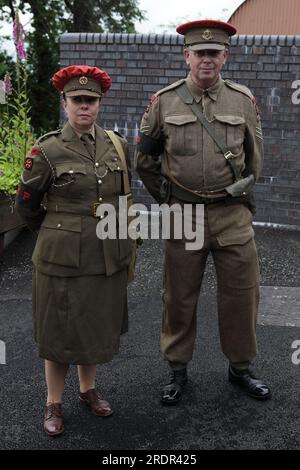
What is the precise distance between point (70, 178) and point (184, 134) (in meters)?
0.71

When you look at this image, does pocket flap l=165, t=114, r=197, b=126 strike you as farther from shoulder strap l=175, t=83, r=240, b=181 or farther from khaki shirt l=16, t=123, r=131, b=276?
khaki shirt l=16, t=123, r=131, b=276

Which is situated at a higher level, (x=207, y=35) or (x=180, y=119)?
(x=207, y=35)

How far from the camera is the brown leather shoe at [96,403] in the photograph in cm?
298

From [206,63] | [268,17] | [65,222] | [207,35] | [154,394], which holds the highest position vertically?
[268,17]

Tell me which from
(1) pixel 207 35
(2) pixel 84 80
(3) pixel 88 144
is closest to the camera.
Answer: (2) pixel 84 80

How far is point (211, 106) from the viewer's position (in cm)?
294

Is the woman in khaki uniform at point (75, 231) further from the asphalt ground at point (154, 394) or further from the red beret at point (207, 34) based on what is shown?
the red beret at point (207, 34)

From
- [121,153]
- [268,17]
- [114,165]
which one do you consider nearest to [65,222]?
[114,165]

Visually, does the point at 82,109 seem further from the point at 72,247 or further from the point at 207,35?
the point at 207,35

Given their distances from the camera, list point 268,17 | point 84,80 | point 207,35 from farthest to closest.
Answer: point 268,17 < point 207,35 < point 84,80

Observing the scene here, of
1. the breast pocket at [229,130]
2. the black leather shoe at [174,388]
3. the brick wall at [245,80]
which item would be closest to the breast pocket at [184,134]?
the breast pocket at [229,130]

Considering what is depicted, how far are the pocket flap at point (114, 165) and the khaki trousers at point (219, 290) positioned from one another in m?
0.57

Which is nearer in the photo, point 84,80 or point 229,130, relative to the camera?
point 84,80

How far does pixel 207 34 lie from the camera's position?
2.81m
